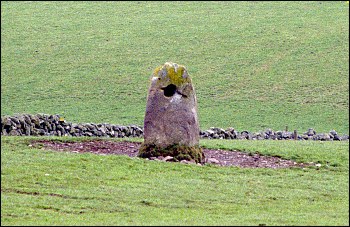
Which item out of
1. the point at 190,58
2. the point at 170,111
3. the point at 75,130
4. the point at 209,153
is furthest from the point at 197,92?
the point at 170,111

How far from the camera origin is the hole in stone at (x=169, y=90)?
22.8 metres

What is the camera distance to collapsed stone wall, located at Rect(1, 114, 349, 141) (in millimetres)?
26513

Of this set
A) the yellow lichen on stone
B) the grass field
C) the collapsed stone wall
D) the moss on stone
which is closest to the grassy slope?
the grass field

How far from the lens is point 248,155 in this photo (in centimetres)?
2511

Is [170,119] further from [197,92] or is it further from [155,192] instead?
[197,92]

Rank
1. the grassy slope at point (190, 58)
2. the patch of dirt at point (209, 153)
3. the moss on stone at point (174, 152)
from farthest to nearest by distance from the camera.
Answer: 1. the grassy slope at point (190, 58)
2. the patch of dirt at point (209, 153)
3. the moss on stone at point (174, 152)

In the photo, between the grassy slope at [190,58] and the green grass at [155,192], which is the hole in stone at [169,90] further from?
the grassy slope at [190,58]

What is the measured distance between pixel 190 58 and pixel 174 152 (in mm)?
33088

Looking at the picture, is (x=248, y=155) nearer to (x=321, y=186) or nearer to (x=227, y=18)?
(x=321, y=186)

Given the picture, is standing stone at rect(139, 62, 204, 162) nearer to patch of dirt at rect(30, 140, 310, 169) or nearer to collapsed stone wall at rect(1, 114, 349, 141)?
patch of dirt at rect(30, 140, 310, 169)

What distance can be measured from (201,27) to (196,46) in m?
4.52

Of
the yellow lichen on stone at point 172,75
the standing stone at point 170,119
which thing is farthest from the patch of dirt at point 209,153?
the yellow lichen on stone at point 172,75

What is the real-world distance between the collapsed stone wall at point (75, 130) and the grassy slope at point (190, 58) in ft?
22.6

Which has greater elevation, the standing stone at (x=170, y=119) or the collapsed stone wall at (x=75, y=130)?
the standing stone at (x=170, y=119)
